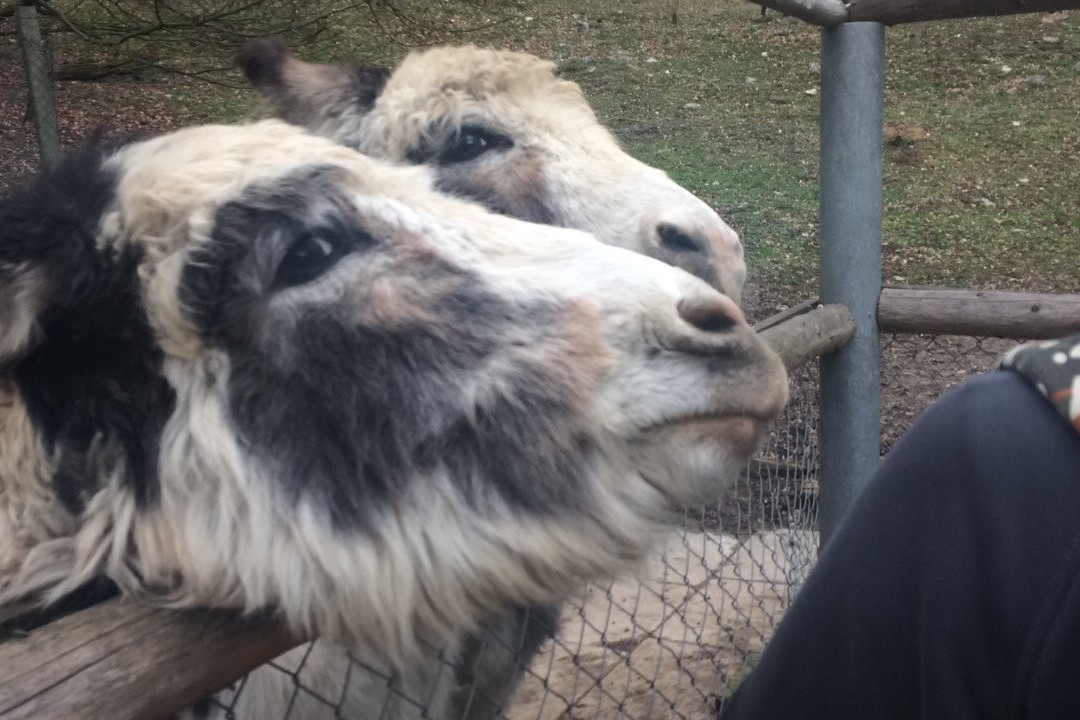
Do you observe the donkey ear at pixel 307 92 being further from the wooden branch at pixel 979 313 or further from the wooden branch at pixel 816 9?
the wooden branch at pixel 979 313

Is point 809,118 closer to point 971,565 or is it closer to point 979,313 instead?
point 979,313

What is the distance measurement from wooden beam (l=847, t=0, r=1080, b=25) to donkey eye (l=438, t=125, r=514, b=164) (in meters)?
1.24

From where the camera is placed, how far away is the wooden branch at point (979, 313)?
3348 millimetres

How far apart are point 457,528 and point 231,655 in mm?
382

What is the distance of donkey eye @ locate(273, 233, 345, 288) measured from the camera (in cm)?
164

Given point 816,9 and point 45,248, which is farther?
point 816,9

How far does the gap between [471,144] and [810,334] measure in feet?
4.34

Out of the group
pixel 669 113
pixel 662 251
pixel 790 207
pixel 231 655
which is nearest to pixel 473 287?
pixel 231 655

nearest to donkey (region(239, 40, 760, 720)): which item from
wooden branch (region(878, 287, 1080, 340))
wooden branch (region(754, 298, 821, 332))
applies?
wooden branch (region(754, 298, 821, 332))

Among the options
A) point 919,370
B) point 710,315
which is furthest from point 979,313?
point 919,370

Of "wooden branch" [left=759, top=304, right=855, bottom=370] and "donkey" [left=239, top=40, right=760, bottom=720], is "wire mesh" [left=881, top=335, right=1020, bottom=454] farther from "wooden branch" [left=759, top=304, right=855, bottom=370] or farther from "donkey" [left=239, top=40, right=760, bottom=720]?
"donkey" [left=239, top=40, right=760, bottom=720]

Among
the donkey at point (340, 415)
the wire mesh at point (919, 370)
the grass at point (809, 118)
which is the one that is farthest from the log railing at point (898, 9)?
the grass at point (809, 118)

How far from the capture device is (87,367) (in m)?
1.59

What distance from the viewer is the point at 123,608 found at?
4.25 ft
